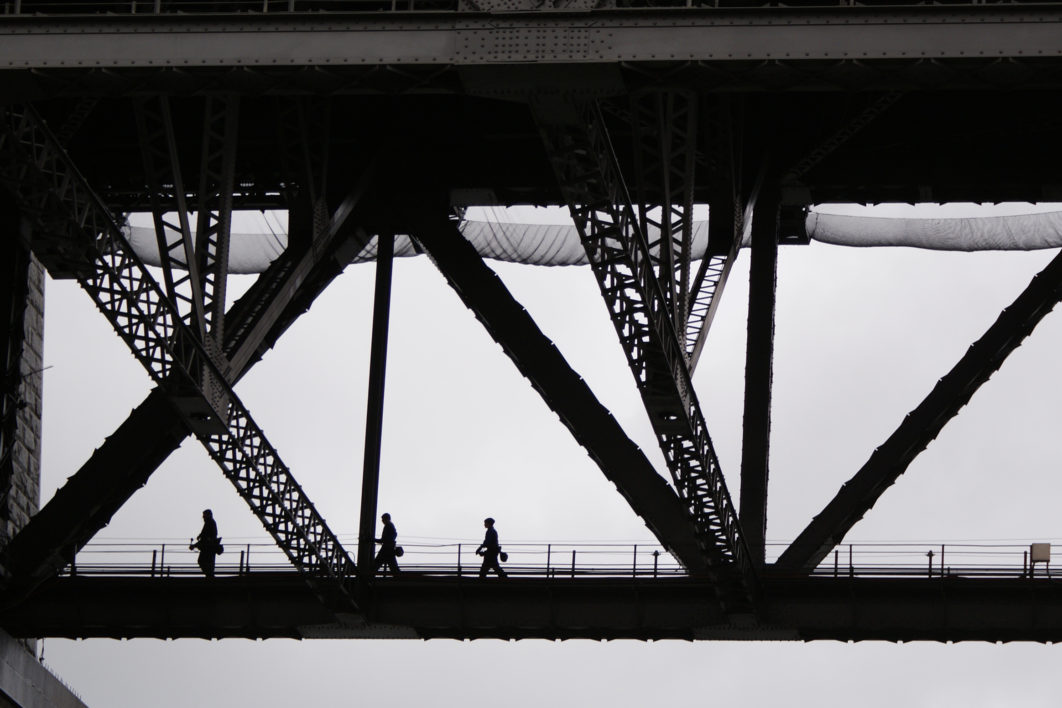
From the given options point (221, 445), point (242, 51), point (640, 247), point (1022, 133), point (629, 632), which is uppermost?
point (1022, 133)

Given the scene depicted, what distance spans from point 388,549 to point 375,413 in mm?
2238

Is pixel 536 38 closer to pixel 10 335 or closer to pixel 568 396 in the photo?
pixel 568 396

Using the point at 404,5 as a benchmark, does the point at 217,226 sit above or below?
below

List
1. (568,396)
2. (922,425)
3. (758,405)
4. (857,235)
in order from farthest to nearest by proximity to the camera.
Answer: (857,235), (758,405), (568,396), (922,425)

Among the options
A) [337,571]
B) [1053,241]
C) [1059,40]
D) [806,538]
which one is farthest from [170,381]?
[1053,241]

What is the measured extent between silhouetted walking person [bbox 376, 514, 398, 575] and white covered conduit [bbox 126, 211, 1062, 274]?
30.9 feet

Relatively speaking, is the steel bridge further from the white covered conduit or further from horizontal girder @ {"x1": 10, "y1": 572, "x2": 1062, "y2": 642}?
the white covered conduit

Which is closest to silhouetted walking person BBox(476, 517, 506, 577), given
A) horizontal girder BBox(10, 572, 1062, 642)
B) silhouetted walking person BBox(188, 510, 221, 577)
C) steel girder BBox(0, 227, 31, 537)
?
horizontal girder BBox(10, 572, 1062, 642)

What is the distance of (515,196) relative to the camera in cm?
4053

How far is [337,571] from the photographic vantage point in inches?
1431

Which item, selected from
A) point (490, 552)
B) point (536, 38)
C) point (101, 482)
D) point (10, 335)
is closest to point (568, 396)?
point (490, 552)

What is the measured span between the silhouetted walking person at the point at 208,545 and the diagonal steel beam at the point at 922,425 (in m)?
9.33

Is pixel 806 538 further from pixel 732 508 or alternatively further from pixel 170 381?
pixel 170 381

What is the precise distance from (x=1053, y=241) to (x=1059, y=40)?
18384mm
